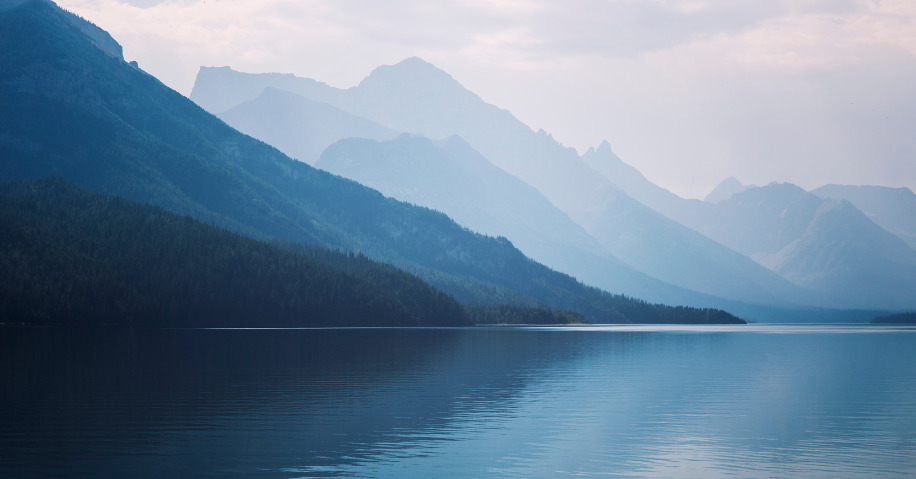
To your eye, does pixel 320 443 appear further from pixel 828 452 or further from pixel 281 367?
pixel 281 367

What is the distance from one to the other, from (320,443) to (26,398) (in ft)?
103

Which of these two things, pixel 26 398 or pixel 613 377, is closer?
pixel 26 398

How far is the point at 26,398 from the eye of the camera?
78875 millimetres

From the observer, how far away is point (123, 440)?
60.8 m

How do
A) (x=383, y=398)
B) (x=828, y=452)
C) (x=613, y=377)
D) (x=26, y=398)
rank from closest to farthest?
(x=828, y=452) < (x=26, y=398) < (x=383, y=398) < (x=613, y=377)

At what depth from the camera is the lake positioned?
54.5m

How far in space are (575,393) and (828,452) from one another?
35.2 metres

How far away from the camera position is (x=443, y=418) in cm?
7325

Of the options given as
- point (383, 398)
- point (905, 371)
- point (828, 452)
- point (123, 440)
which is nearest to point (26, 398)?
point (123, 440)

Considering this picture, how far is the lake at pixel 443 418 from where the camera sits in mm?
54531

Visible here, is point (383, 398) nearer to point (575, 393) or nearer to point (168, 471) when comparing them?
point (575, 393)

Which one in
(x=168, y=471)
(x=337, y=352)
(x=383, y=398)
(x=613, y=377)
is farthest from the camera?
(x=337, y=352)

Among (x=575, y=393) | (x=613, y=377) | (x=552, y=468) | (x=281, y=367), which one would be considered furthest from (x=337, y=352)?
(x=552, y=468)

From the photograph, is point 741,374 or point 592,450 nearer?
point 592,450
